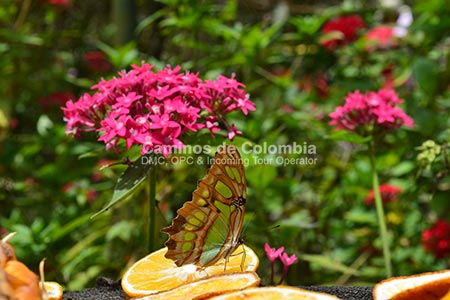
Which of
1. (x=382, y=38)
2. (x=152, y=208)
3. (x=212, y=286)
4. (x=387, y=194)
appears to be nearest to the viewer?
(x=212, y=286)

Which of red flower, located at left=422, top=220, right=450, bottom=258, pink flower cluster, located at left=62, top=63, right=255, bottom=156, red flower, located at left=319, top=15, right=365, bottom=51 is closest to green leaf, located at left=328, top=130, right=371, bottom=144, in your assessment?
pink flower cluster, located at left=62, top=63, right=255, bottom=156

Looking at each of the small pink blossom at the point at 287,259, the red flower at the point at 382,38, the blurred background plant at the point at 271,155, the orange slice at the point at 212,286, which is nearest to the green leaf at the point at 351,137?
the blurred background plant at the point at 271,155

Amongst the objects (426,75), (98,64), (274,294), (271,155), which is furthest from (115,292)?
(98,64)

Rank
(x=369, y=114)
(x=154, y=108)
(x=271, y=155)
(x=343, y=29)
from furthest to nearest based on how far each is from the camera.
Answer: (x=343, y=29) < (x=271, y=155) < (x=369, y=114) < (x=154, y=108)

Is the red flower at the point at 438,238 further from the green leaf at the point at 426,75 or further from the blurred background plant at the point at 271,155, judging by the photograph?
the green leaf at the point at 426,75

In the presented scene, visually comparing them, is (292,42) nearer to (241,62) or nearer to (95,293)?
(241,62)

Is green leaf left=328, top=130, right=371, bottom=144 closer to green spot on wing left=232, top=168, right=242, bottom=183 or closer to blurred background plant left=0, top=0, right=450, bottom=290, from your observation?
blurred background plant left=0, top=0, right=450, bottom=290

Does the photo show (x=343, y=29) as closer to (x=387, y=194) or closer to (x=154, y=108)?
(x=387, y=194)
